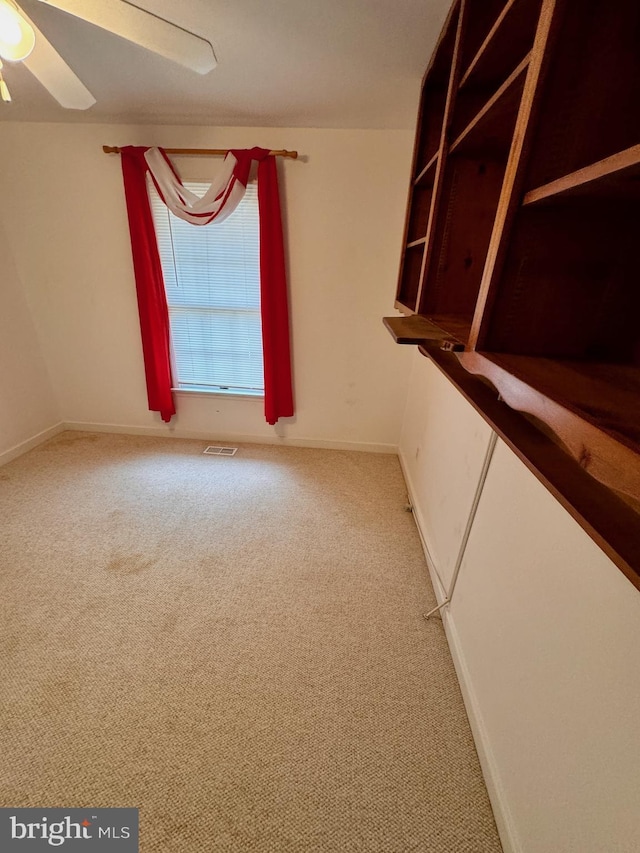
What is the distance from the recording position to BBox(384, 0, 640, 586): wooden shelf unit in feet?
1.36

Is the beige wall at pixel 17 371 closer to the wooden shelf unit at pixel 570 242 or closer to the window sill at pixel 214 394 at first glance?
the window sill at pixel 214 394

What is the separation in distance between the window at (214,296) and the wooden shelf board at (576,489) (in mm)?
2035

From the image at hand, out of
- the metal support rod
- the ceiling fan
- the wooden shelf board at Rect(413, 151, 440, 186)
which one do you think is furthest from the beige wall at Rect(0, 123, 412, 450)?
the metal support rod

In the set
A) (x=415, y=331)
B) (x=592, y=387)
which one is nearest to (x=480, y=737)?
(x=592, y=387)

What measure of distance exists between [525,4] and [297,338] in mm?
1933

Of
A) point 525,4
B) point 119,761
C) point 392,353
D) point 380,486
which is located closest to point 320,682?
point 119,761

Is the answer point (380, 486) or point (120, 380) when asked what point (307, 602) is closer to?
point (380, 486)

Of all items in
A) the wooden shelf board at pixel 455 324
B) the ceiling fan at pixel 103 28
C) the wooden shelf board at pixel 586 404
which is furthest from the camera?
the ceiling fan at pixel 103 28

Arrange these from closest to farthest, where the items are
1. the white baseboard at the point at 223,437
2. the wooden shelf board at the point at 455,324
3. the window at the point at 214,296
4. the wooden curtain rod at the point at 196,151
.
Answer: the wooden shelf board at the point at 455,324 < the wooden curtain rod at the point at 196,151 < the window at the point at 214,296 < the white baseboard at the point at 223,437

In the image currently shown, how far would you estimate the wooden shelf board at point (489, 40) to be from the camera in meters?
0.63

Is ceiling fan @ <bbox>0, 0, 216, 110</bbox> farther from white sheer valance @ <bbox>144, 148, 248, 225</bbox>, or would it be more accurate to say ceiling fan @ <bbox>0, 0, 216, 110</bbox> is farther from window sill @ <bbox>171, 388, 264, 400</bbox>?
window sill @ <bbox>171, 388, 264, 400</bbox>

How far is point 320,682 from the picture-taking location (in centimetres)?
119

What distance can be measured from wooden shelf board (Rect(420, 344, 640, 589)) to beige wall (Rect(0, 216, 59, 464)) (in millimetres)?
3199

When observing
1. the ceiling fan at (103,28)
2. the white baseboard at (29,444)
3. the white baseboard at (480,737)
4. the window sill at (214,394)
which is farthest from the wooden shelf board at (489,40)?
the white baseboard at (29,444)
